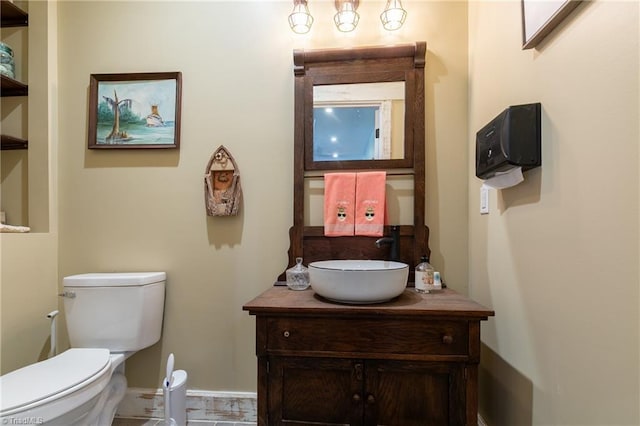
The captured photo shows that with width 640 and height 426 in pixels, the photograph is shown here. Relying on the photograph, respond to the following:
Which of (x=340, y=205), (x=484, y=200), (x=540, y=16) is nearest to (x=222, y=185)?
(x=340, y=205)

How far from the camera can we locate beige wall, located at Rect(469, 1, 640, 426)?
664mm

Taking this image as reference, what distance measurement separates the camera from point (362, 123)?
153 centimetres

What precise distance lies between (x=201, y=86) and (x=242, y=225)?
0.80 m

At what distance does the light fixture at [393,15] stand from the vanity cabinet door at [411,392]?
4.99 ft

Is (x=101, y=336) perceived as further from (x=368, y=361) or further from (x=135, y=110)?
(x=368, y=361)

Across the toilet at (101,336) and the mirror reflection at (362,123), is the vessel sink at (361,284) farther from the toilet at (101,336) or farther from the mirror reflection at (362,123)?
the toilet at (101,336)

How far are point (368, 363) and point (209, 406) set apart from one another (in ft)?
3.43

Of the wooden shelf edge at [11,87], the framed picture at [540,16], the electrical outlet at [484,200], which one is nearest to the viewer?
the framed picture at [540,16]

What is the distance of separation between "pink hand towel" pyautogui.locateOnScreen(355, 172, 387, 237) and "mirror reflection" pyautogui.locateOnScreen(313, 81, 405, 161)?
0.36 feet

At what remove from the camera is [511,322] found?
1.15 meters

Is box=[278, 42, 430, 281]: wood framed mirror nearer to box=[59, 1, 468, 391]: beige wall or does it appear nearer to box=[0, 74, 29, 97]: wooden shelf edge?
box=[59, 1, 468, 391]: beige wall

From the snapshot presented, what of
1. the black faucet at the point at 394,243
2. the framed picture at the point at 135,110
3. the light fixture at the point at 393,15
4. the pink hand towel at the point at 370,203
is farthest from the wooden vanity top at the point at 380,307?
the light fixture at the point at 393,15

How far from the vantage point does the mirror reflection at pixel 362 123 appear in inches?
60.1

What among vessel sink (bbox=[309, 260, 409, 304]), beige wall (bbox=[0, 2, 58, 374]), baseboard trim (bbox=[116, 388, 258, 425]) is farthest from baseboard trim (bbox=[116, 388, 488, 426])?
vessel sink (bbox=[309, 260, 409, 304])
